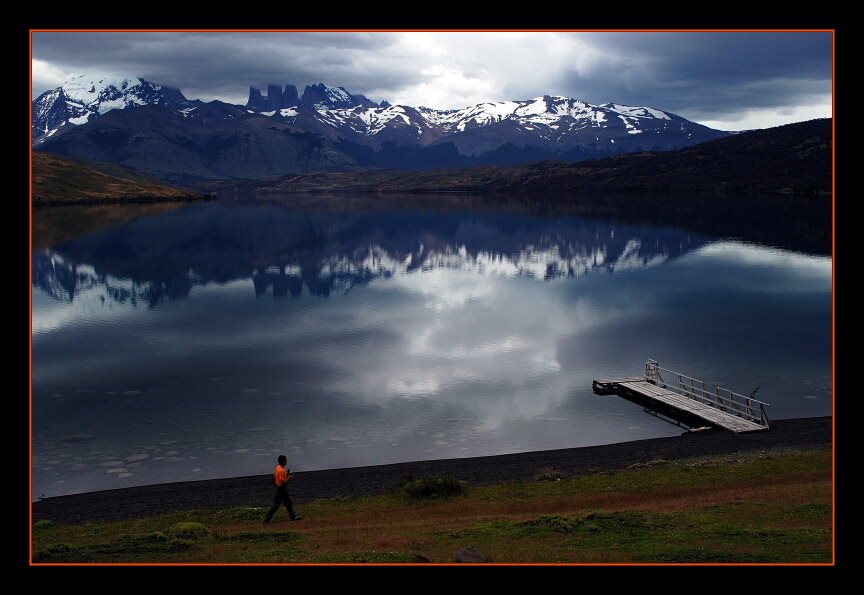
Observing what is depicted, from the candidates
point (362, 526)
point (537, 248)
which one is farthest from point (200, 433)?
point (537, 248)

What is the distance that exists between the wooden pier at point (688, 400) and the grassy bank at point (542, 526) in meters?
7.55

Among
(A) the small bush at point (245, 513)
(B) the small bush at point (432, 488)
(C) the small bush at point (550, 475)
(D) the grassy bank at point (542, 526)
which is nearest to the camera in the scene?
(D) the grassy bank at point (542, 526)

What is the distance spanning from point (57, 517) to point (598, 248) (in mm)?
112132

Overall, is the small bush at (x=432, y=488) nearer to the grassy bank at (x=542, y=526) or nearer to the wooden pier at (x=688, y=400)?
the grassy bank at (x=542, y=526)

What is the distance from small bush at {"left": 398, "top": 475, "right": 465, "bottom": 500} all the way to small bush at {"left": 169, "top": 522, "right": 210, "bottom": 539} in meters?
8.01

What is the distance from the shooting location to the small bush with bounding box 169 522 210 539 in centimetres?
2404

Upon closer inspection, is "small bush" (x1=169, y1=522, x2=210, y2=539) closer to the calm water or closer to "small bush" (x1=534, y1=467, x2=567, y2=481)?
the calm water

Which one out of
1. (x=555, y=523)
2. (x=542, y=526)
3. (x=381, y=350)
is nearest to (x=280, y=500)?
(x=542, y=526)

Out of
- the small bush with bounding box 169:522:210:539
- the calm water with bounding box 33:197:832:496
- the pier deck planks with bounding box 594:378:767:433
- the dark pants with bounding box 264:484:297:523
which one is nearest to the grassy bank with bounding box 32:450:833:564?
the small bush with bounding box 169:522:210:539

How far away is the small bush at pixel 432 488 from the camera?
28.4m

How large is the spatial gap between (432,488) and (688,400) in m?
20.7

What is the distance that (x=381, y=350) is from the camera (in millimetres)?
58062

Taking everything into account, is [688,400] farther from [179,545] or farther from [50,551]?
[50,551]

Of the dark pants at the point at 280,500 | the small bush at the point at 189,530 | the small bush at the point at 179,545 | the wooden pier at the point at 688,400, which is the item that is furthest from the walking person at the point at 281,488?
the wooden pier at the point at 688,400
